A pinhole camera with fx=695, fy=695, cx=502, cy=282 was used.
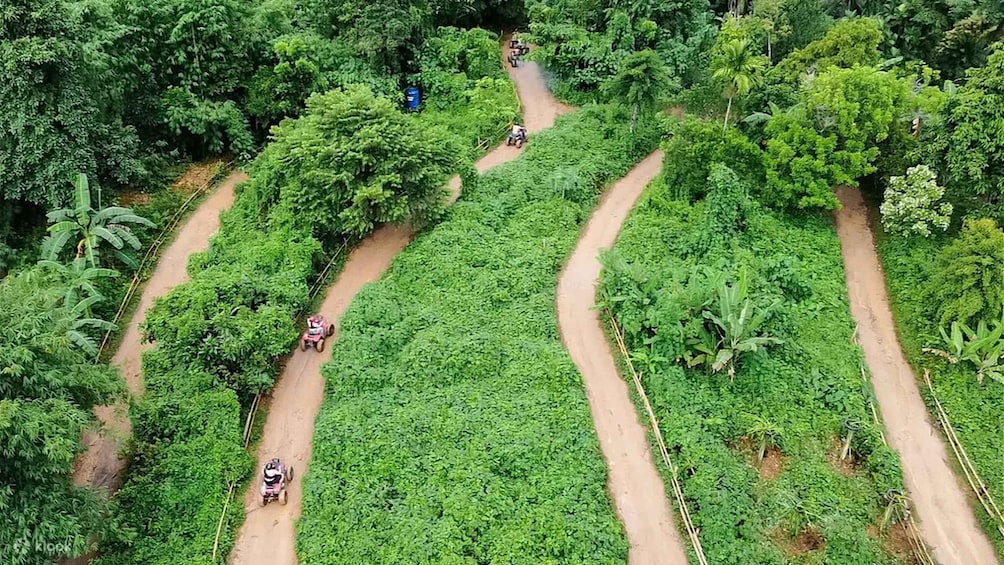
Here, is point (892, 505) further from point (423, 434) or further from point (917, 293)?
point (423, 434)

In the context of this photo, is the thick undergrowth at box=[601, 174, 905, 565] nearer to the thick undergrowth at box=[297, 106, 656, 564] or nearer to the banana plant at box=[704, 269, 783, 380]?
the banana plant at box=[704, 269, 783, 380]

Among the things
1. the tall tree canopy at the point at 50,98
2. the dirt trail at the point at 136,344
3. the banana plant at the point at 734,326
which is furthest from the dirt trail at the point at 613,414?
the tall tree canopy at the point at 50,98

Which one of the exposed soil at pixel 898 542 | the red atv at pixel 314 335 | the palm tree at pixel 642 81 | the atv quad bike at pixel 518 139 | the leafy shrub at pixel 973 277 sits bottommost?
the exposed soil at pixel 898 542

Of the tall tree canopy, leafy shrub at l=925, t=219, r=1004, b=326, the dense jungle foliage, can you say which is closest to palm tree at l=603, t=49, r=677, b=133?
the dense jungle foliage

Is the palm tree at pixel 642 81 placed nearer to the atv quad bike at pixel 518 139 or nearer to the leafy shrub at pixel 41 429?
the atv quad bike at pixel 518 139

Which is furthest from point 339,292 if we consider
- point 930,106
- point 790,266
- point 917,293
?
point 930,106

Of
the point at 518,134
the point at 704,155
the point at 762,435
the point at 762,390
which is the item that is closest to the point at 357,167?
the point at 518,134
